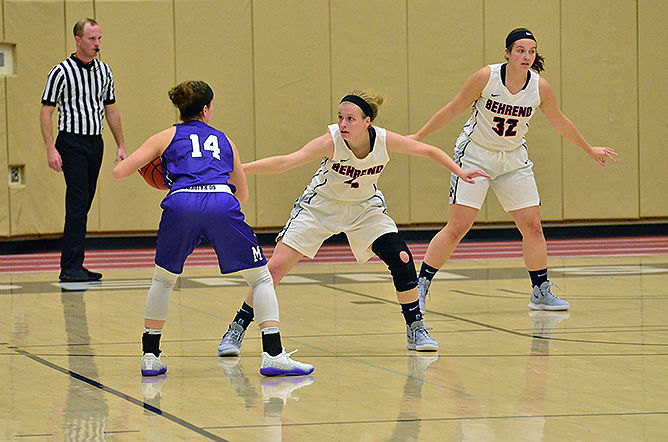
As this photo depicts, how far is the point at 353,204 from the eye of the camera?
5.66 metres

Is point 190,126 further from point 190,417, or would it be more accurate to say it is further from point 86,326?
point 86,326

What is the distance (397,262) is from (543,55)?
22.9 feet

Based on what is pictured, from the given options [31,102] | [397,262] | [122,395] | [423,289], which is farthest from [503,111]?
[31,102]

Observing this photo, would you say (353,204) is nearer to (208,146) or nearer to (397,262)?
(397,262)

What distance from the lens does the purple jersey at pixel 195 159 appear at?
4.88 metres

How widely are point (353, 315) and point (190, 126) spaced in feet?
7.39

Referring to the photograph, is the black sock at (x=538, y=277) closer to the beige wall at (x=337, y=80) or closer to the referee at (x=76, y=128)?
the referee at (x=76, y=128)

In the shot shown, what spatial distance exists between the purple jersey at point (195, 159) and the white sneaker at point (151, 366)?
0.79 meters

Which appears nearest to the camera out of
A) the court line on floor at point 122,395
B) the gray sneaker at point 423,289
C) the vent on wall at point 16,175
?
the court line on floor at point 122,395

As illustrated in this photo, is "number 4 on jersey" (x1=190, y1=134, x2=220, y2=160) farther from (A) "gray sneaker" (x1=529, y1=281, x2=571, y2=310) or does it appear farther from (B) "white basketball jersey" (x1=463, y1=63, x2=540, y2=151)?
(A) "gray sneaker" (x1=529, y1=281, x2=571, y2=310)

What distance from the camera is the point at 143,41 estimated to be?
1138cm

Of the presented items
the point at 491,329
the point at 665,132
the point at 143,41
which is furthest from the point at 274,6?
the point at 491,329

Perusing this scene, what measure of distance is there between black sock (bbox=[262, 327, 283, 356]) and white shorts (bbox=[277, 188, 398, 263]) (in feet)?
2.67

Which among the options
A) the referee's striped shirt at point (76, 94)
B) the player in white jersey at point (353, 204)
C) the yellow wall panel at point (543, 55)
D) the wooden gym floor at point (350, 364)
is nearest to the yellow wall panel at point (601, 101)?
the yellow wall panel at point (543, 55)
